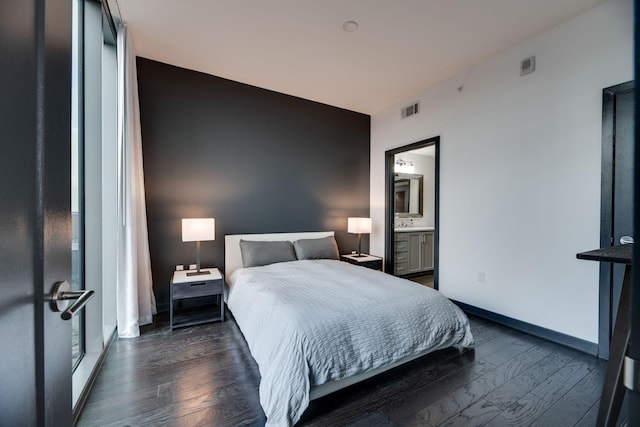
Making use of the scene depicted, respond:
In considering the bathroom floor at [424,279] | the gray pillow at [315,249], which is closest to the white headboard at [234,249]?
the gray pillow at [315,249]

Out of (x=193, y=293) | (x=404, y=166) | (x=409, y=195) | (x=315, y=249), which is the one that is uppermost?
(x=404, y=166)

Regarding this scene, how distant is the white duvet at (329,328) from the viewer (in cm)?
155

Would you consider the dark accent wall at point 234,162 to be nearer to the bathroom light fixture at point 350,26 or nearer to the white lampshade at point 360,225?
the white lampshade at point 360,225

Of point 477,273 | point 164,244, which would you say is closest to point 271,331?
point 164,244

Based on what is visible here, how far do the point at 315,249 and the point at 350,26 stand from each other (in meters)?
2.54

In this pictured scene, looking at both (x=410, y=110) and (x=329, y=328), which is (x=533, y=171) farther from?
(x=329, y=328)

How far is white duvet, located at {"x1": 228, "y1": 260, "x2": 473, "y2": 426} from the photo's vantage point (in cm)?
155

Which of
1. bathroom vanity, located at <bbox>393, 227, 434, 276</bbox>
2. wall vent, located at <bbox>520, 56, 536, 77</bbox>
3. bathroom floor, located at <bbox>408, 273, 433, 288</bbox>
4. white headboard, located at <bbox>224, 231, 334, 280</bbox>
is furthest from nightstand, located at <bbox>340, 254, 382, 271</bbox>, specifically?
wall vent, located at <bbox>520, 56, 536, 77</bbox>

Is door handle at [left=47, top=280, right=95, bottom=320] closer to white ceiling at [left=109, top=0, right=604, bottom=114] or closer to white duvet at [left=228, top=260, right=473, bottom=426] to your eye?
white duvet at [left=228, top=260, right=473, bottom=426]

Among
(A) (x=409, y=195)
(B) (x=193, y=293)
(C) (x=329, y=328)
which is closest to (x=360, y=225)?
(A) (x=409, y=195)

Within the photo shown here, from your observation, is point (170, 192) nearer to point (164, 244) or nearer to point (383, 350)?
point (164, 244)

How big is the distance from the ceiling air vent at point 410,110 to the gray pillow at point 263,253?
2.61m

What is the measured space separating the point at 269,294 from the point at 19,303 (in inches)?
67.7

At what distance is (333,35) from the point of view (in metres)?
2.66
